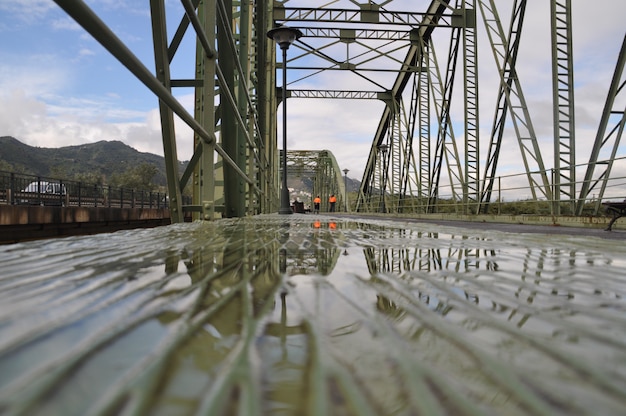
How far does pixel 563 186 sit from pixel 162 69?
7.34 m

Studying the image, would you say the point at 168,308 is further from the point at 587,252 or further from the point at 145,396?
the point at 587,252

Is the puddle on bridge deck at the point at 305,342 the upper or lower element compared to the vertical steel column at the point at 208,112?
lower

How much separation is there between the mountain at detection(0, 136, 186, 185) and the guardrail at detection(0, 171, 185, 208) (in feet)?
195

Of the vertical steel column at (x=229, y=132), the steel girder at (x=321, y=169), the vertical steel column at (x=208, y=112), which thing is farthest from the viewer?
the steel girder at (x=321, y=169)

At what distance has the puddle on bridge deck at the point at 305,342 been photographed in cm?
29

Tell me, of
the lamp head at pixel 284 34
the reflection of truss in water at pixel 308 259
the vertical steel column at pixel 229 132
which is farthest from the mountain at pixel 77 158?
the reflection of truss in water at pixel 308 259

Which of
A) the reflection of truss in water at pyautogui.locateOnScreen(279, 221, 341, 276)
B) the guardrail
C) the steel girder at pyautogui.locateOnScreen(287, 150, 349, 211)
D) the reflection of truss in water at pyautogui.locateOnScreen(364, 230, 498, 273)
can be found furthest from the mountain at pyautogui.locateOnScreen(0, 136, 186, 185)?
the reflection of truss in water at pyautogui.locateOnScreen(364, 230, 498, 273)

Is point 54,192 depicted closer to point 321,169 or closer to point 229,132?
point 229,132

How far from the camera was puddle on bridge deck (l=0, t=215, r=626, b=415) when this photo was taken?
0.29 meters

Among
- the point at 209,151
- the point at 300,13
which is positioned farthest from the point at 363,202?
the point at 209,151

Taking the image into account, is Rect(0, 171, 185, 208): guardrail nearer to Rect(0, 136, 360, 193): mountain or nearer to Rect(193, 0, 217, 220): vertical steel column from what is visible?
Rect(193, 0, 217, 220): vertical steel column

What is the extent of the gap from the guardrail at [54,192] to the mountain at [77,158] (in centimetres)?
5941

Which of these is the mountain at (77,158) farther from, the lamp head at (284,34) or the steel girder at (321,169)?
the lamp head at (284,34)

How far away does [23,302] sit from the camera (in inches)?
21.5
